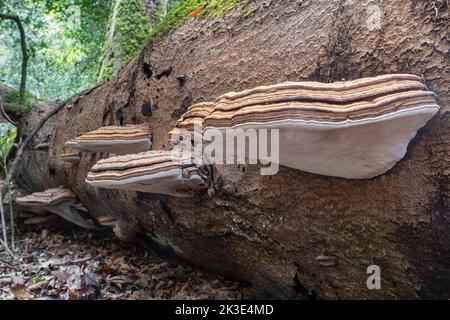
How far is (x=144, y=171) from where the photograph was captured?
1932mm

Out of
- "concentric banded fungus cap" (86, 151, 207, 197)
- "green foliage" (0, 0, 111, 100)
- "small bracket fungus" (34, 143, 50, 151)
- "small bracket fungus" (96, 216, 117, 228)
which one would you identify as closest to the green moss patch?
"concentric banded fungus cap" (86, 151, 207, 197)

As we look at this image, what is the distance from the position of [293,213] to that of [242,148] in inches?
26.7

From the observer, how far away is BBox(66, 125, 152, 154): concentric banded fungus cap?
2.61 metres

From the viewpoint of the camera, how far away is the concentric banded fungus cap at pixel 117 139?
8.57ft

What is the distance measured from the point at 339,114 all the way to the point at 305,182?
2.54 ft

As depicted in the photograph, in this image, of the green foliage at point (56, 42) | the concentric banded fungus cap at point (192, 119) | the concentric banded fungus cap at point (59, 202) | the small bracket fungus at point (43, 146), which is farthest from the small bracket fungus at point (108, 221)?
the green foliage at point (56, 42)

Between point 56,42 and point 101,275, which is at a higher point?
point 56,42

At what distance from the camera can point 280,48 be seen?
6.93 feet

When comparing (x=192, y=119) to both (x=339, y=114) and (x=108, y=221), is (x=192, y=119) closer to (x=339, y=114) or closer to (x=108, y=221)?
(x=339, y=114)

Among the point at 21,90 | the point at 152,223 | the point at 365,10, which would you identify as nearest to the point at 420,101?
the point at 365,10

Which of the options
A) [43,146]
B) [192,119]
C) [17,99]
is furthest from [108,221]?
[17,99]

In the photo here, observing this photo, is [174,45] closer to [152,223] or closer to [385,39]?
[152,223]

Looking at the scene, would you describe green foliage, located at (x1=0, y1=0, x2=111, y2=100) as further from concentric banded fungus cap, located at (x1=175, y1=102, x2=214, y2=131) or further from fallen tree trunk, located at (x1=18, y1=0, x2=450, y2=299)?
concentric banded fungus cap, located at (x1=175, y1=102, x2=214, y2=131)

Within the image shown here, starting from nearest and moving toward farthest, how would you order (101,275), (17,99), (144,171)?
(144,171) → (101,275) → (17,99)
